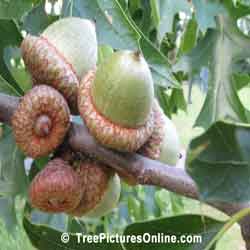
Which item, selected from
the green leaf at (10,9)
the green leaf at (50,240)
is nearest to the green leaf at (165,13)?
the green leaf at (10,9)

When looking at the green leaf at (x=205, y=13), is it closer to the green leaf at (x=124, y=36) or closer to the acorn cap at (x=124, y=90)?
the green leaf at (x=124, y=36)

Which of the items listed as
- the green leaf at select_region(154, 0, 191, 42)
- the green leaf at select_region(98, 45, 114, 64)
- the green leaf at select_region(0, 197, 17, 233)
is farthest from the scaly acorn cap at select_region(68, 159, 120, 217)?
the green leaf at select_region(0, 197, 17, 233)

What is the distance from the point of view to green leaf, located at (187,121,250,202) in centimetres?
62

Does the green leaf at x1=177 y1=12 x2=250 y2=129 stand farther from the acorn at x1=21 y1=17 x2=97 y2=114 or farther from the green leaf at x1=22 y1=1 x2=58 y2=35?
the acorn at x1=21 y1=17 x2=97 y2=114

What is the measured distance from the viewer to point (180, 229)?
0.75m

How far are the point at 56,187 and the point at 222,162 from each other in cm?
24

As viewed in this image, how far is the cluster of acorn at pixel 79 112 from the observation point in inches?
30.0

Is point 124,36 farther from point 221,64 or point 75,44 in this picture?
point 221,64

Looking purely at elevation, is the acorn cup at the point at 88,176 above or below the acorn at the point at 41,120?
below

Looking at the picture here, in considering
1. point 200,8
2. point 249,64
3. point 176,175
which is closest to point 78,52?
point 176,175

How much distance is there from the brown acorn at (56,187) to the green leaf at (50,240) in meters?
0.04

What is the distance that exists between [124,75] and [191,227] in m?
0.21

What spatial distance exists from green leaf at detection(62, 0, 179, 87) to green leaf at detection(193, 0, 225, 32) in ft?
0.84

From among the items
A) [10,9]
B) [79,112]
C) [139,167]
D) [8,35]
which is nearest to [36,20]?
[8,35]
